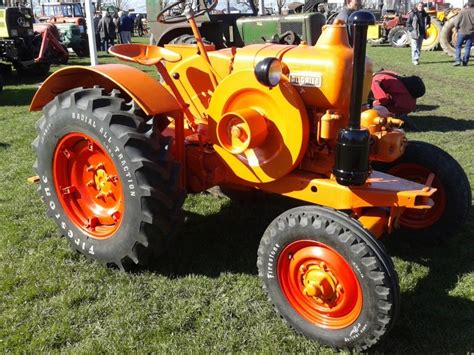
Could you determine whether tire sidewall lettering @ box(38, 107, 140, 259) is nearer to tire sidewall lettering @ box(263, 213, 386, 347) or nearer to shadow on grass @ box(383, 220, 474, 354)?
tire sidewall lettering @ box(263, 213, 386, 347)

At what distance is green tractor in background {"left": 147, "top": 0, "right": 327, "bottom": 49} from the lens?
26.3 feet

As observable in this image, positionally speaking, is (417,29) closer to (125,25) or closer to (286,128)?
(125,25)

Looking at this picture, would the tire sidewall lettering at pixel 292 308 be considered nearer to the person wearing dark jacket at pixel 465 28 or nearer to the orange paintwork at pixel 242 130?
the orange paintwork at pixel 242 130

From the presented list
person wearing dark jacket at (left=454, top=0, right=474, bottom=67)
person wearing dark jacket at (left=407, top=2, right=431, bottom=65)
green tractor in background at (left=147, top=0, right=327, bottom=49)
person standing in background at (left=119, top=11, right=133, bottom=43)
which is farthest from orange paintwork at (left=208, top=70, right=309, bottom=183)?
person standing in background at (left=119, top=11, right=133, bottom=43)

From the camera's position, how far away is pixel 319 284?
2.54m

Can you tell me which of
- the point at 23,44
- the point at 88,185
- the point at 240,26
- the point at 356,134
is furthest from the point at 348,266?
the point at 23,44

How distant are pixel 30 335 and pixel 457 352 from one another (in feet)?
7.05

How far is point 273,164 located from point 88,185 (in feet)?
4.16

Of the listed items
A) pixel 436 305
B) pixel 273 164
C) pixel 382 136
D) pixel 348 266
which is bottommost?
pixel 436 305

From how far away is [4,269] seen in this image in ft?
10.9

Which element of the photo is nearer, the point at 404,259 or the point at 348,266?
the point at 348,266

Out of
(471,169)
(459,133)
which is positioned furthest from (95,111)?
(459,133)

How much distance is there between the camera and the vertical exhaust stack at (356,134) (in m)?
2.31

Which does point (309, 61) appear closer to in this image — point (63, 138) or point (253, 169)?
point (253, 169)
